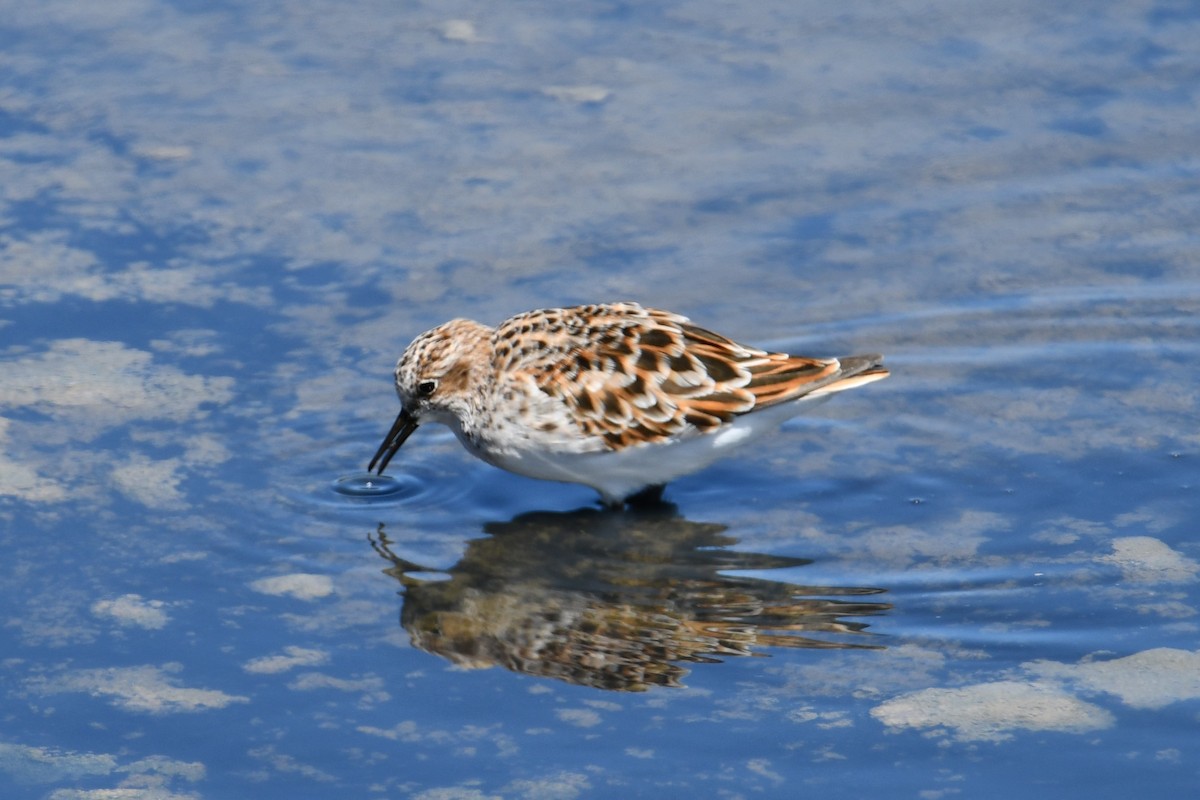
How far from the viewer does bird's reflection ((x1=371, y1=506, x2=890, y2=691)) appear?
9.52 metres

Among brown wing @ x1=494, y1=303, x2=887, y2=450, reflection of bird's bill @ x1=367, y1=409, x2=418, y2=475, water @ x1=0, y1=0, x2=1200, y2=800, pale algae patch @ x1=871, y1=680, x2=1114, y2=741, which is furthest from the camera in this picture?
reflection of bird's bill @ x1=367, y1=409, x2=418, y2=475

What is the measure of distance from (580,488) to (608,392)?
1.07 m

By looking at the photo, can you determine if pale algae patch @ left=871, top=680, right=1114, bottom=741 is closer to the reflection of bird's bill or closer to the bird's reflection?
the bird's reflection

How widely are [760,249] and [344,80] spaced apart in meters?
4.36

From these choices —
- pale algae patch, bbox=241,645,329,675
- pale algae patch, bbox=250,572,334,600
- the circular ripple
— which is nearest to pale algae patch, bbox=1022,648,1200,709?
pale algae patch, bbox=241,645,329,675

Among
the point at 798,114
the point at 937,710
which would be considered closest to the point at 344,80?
the point at 798,114

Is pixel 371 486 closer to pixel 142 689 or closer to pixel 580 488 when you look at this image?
pixel 580 488

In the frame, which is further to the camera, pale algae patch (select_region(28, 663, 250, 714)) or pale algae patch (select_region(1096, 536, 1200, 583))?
pale algae patch (select_region(1096, 536, 1200, 583))

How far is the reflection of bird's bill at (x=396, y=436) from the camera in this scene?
11.2 metres

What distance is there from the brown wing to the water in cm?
68

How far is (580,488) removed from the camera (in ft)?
38.7

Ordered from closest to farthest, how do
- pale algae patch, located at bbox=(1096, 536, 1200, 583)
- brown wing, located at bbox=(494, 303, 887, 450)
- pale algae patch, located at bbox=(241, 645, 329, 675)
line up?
1. pale algae patch, located at bbox=(241, 645, 329, 675)
2. pale algae patch, located at bbox=(1096, 536, 1200, 583)
3. brown wing, located at bbox=(494, 303, 887, 450)

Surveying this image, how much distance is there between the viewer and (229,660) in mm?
9500

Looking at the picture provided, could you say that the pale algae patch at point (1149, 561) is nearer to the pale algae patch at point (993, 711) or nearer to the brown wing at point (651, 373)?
the pale algae patch at point (993, 711)
